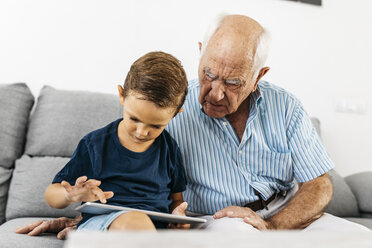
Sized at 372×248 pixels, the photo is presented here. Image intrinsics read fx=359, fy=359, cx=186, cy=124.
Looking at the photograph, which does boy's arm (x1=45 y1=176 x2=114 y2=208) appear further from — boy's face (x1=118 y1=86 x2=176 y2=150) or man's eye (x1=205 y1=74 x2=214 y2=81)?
man's eye (x1=205 y1=74 x2=214 y2=81)

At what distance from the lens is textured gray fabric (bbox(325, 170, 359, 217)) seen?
1.85 m

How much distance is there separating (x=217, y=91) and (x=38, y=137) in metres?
0.88

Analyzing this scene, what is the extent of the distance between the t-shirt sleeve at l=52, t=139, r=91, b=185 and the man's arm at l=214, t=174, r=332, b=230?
479 millimetres

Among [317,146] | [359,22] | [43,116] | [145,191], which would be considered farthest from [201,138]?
[359,22]

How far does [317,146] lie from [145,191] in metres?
0.75

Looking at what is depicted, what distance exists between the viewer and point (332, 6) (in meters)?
2.44

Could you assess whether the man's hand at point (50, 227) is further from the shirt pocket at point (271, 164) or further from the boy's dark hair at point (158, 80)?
the shirt pocket at point (271, 164)

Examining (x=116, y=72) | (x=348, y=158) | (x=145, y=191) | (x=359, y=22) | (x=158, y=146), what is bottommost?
(x=348, y=158)

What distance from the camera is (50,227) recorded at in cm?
123

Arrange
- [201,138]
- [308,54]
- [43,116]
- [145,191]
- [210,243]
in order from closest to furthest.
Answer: [210,243]
[145,191]
[201,138]
[43,116]
[308,54]

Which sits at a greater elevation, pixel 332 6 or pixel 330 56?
pixel 332 6

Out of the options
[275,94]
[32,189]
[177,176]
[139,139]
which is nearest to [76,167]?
[139,139]

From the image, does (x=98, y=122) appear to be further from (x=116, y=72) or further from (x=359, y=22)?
(x=359, y=22)

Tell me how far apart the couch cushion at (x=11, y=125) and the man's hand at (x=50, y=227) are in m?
0.42
